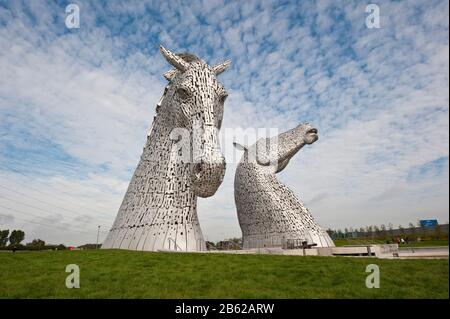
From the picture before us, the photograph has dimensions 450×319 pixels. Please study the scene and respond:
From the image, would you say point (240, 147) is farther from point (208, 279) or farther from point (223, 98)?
point (208, 279)

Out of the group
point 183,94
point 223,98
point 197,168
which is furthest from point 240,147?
point 197,168

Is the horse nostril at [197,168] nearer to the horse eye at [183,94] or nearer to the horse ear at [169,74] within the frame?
the horse eye at [183,94]

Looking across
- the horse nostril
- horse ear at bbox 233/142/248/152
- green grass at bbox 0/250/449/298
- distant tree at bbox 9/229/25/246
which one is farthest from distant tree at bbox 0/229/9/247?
the horse nostril

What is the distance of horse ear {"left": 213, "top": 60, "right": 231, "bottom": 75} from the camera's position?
31.5 feet

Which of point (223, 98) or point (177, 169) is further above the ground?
point (223, 98)

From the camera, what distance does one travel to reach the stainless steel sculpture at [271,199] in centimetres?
1521

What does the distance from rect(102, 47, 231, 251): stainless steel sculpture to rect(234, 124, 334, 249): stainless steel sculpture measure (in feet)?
24.3

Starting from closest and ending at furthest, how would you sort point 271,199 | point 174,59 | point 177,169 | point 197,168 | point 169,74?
point 197,168, point 174,59, point 177,169, point 169,74, point 271,199

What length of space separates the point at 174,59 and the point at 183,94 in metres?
1.31

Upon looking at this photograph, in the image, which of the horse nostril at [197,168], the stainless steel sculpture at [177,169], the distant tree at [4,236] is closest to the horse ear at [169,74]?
the stainless steel sculpture at [177,169]

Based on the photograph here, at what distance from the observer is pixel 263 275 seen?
5734mm

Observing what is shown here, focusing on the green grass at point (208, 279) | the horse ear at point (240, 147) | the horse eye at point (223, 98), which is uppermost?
the horse ear at point (240, 147)

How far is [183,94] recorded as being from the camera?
8555 mm
